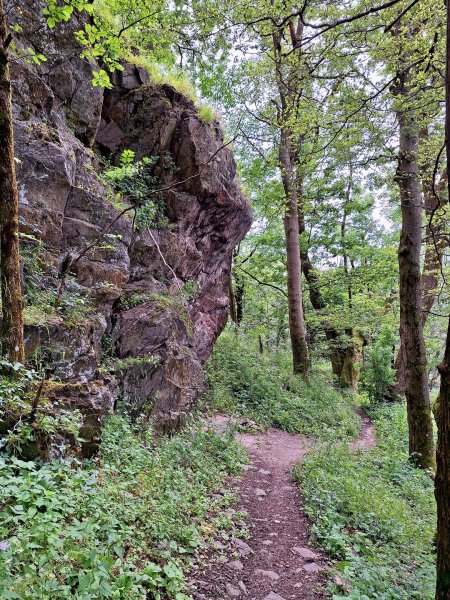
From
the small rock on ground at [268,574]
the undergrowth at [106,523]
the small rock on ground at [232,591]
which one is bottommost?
the small rock on ground at [268,574]

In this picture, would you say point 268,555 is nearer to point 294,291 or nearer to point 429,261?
point 294,291

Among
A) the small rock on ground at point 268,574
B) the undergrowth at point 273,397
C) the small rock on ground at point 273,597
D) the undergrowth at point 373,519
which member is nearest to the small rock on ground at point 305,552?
the undergrowth at point 373,519

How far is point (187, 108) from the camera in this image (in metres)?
8.69

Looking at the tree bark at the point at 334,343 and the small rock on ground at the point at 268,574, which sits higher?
the tree bark at the point at 334,343

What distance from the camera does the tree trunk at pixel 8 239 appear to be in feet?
11.3

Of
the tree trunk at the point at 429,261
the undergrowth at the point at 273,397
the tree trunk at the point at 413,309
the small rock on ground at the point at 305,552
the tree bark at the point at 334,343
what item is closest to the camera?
the small rock on ground at the point at 305,552

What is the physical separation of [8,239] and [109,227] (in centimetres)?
123

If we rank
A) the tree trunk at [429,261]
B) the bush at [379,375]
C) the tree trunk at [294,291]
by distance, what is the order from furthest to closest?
the bush at [379,375] < the tree trunk at [294,291] < the tree trunk at [429,261]

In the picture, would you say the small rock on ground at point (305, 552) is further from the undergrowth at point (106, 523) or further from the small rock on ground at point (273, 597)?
the undergrowth at point (106, 523)

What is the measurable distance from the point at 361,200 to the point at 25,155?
1412 centimetres

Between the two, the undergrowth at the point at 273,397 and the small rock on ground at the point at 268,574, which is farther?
the undergrowth at the point at 273,397

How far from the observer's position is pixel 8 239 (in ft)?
11.6

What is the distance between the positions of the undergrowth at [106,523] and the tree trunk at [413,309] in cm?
394

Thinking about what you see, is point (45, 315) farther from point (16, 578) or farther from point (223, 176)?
point (223, 176)
